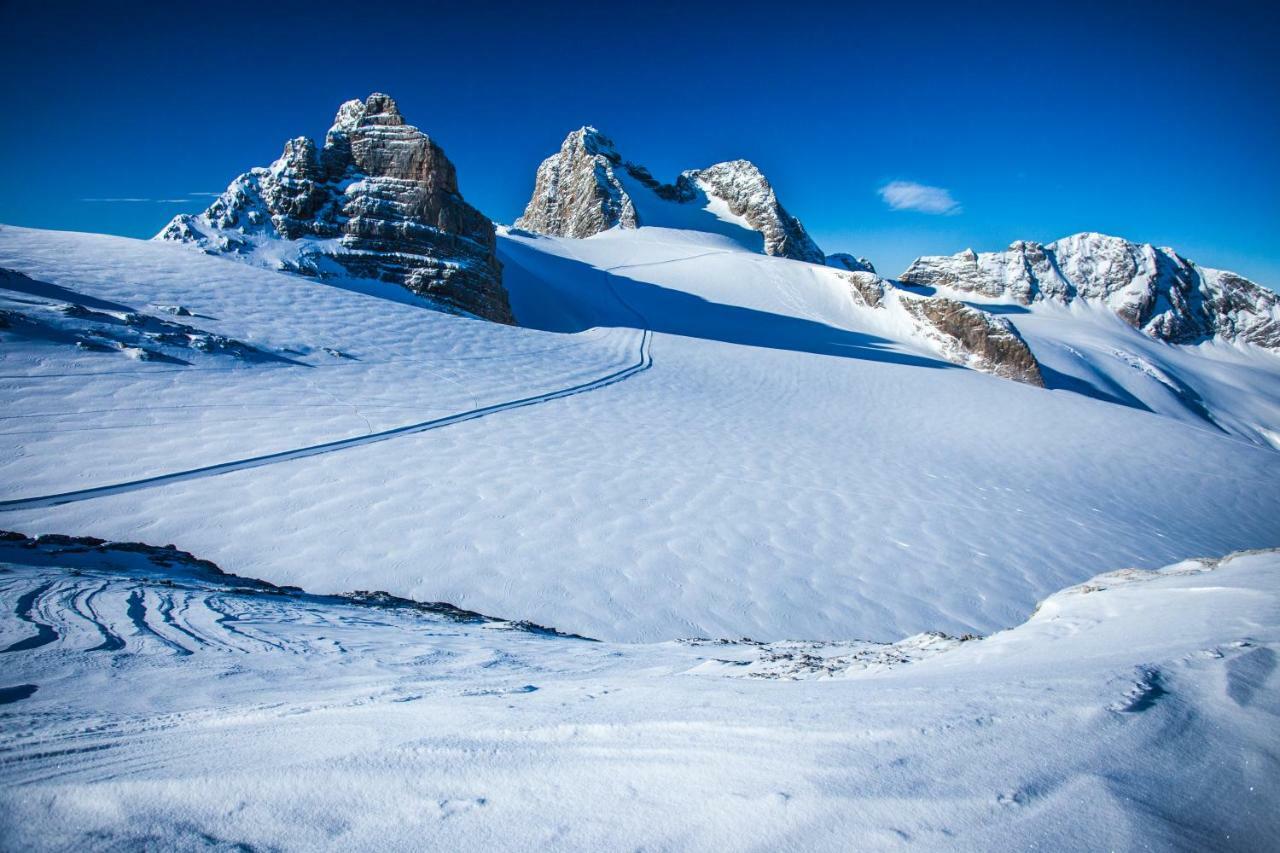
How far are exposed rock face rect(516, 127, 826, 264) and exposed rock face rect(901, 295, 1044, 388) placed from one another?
102 ft

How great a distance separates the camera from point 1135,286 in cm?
5191

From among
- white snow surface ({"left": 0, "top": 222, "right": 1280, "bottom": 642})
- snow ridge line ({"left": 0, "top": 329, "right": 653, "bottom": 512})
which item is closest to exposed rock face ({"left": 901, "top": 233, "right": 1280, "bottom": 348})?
white snow surface ({"left": 0, "top": 222, "right": 1280, "bottom": 642})

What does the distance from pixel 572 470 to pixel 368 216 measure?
1725 centimetres

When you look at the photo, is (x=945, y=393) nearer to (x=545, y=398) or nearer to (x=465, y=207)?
(x=545, y=398)

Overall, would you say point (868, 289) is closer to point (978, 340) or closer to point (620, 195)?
point (978, 340)

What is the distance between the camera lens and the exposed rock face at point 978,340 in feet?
70.9

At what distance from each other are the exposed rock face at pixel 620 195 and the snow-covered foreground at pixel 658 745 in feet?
167

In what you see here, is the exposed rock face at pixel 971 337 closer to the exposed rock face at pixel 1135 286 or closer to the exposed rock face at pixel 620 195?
the exposed rock face at pixel 620 195

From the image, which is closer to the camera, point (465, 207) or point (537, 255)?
point (465, 207)

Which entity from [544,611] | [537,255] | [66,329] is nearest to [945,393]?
[544,611]

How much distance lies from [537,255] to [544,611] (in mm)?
29791

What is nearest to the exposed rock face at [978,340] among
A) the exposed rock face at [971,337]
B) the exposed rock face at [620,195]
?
the exposed rock face at [971,337]

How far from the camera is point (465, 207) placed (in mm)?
20688

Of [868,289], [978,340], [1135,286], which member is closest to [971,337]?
[978,340]
